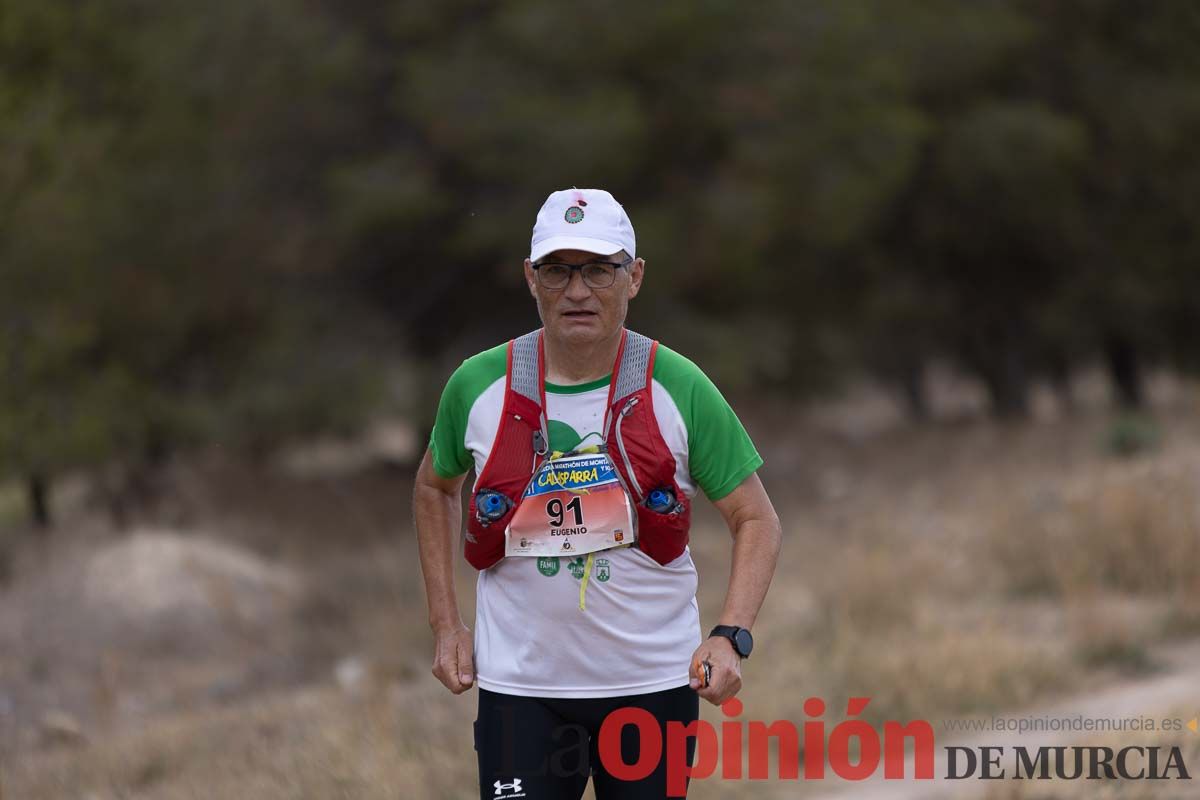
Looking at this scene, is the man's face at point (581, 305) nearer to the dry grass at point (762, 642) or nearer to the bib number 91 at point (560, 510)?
the bib number 91 at point (560, 510)

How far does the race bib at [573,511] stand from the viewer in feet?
A: 10.9

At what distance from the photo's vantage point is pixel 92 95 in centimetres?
1385

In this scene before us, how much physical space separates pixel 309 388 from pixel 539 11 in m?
4.20

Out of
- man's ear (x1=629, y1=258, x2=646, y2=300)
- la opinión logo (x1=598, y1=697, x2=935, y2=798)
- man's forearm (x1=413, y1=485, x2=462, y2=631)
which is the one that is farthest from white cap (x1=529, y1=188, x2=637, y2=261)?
la opinión logo (x1=598, y1=697, x2=935, y2=798)

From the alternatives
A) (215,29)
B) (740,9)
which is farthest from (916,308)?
(215,29)

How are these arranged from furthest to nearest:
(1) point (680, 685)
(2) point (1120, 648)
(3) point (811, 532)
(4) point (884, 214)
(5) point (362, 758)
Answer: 1. (4) point (884, 214)
2. (3) point (811, 532)
3. (2) point (1120, 648)
4. (5) point (362, 758)
5. (1) point (680, 685)

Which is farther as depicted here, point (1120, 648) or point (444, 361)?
point (444, 361)

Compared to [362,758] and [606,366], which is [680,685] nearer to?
[606,366]

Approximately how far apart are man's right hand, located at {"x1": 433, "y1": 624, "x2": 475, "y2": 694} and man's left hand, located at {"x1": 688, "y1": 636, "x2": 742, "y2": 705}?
0.53 metres

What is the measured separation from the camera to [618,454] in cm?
334

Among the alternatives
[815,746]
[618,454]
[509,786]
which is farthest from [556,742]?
[815,746]

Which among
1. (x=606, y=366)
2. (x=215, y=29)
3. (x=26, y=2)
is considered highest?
(x=215, y=29)

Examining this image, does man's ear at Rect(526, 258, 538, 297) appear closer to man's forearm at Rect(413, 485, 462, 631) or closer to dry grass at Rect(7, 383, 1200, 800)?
man's forearm at Rect(413, 485, 462, 631)

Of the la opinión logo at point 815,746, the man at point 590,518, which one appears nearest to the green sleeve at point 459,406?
the man at point 590,518
